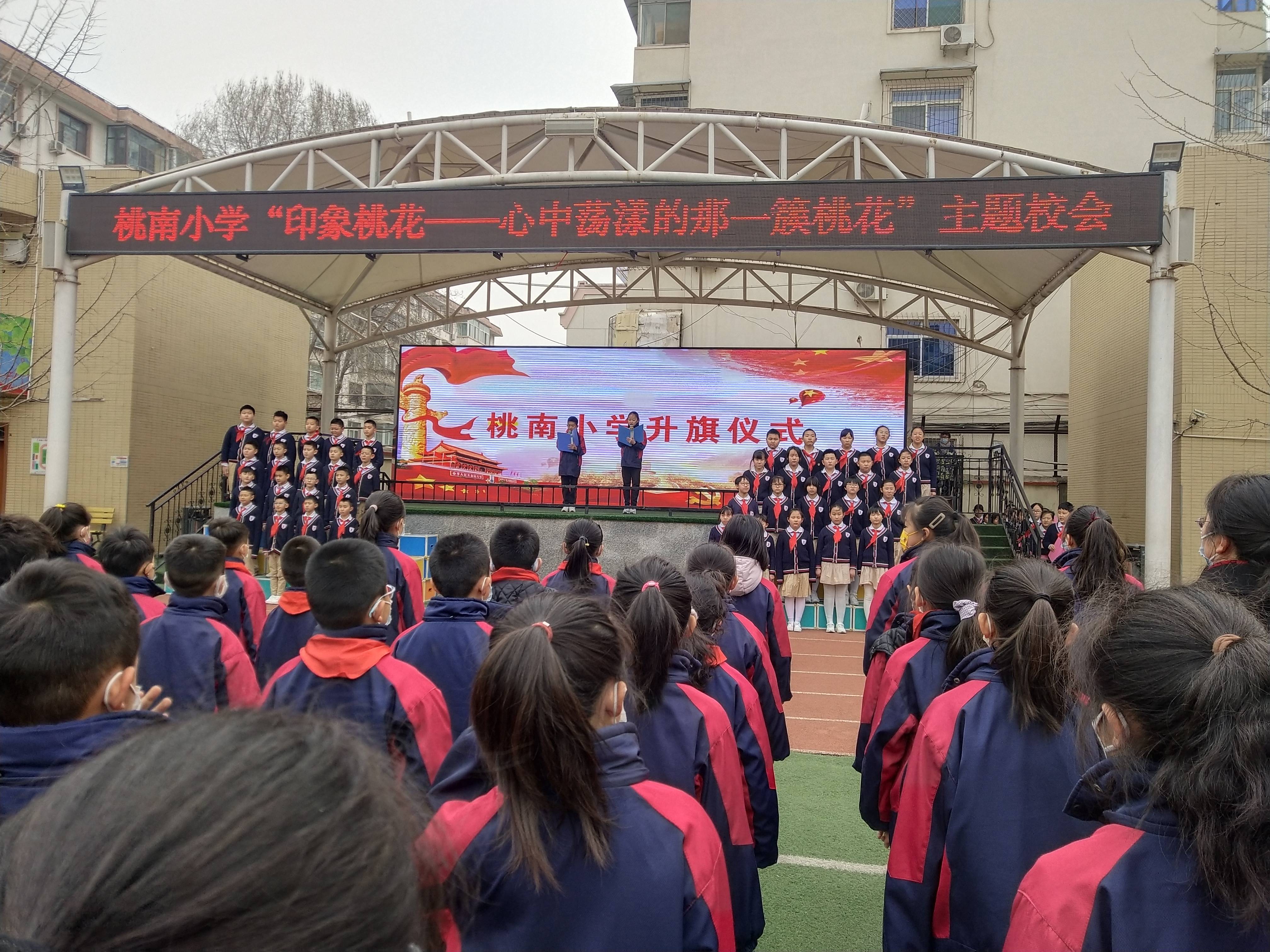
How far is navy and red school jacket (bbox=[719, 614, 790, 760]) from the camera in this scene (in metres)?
3.57

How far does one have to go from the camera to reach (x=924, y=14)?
1777 centimetres

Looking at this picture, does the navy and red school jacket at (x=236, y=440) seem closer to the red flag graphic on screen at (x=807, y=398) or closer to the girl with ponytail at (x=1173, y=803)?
the red flag graphic on screen at (x=807, y=398)

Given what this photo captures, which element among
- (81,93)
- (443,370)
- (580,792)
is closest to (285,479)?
(443,370)

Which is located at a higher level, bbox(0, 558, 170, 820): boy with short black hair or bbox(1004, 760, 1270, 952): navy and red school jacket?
bbox(0, 558, 170, 820): boy with short black hair

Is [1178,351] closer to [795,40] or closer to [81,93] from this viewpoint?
[795,40]

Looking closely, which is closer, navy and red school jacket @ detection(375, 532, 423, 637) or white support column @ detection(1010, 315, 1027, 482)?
navy and red school jacket @ detection(375, 532, 423, 637)

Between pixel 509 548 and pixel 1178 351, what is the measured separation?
34.6 feet

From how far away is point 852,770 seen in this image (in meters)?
5.62

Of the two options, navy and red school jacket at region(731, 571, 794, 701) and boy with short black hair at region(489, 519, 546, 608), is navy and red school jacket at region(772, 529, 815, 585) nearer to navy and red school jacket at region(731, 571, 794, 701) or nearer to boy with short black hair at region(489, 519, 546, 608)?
navy and red school jacket at region(731, 571, 794, 701)

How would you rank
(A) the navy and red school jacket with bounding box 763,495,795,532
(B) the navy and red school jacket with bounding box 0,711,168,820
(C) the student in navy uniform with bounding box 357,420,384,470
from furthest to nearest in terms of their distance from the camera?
(C) the student in navy uniform with bounding box 357,420,384,470, (A) the navy and red school jacket with bounding box 763,495,795,532, (B) the navy and red school jacket with bounding box 0,711,168,820

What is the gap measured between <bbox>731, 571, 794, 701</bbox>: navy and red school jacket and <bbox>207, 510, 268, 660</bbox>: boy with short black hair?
241 cm

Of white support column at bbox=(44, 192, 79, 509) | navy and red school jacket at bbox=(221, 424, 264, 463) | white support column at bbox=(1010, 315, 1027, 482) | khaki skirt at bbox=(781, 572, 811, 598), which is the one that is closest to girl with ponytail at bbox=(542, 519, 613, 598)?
khaki skirt at bbox=(781, 572, 811, 598)

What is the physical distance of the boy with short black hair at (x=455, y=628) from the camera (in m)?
3.27

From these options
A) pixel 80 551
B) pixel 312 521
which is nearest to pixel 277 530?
pixel 312 521
